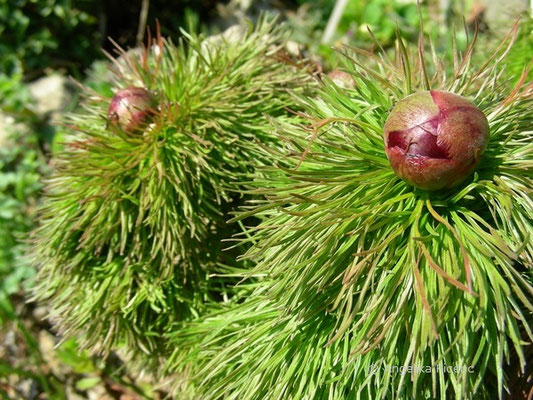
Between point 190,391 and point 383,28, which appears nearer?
point 190,391

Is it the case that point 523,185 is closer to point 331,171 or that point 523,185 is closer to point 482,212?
point 482,212

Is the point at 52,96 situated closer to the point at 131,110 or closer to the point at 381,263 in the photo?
the point at 131,110

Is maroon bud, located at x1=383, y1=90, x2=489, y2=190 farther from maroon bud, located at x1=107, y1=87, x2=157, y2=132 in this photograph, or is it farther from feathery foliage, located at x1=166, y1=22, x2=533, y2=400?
maroon bud, located at x1=107, y1=87, x2=157, y2=132

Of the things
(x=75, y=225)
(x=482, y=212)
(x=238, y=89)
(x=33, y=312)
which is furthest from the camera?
(x=33, y=312)

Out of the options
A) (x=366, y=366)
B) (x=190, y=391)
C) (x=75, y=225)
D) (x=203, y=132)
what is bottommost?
(x=190, y=391)

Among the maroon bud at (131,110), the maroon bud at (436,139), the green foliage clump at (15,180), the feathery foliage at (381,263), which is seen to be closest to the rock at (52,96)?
the green foliage clump at (15,180)

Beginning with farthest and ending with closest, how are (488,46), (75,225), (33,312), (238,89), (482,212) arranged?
(33,312)
(488,46)
(238,89)
(75,225)
(482,212)

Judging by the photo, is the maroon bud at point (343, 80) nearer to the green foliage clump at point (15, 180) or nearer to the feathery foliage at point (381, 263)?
the feathery foliage at point (381, 263)

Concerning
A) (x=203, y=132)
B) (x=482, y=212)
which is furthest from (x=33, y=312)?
(x=482, y=212)
